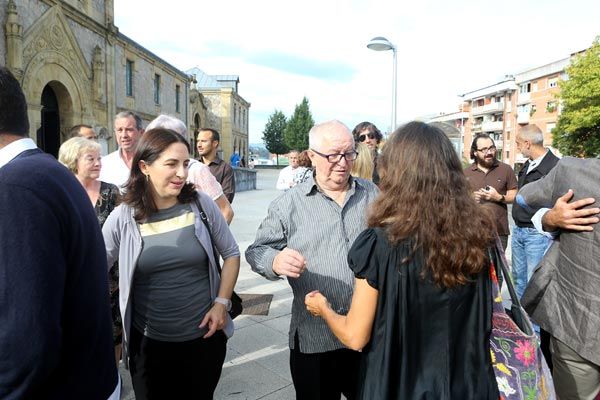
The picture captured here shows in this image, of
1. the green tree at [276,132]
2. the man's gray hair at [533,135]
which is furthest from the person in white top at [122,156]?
the green tree at [276,132]

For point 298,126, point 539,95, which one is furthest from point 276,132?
point 539,95

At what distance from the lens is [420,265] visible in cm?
161

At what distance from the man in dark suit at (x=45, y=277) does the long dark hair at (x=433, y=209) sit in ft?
3.49

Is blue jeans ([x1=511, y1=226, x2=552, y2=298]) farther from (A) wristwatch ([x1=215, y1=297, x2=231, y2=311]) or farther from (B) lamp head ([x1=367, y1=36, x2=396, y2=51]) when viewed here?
(B) lamp head ([x1=367, y1=36, x2=396, y2=51])

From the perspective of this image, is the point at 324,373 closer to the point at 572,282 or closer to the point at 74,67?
the point at 572,282

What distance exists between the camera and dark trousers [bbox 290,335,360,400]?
2293 millimetres

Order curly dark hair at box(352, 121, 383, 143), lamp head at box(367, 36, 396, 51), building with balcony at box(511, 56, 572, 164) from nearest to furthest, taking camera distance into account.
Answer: curly dark hair at box(352, 121, 383, 143), lamp head at box(367, 36, 396, 51), building with balcony at box(511, 56, 572, 164)

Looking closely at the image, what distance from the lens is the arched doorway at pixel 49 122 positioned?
50.9 ft

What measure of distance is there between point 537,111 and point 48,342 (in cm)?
6621

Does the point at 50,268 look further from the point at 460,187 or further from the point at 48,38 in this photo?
the point at 48,38

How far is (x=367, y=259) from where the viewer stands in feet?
5.37

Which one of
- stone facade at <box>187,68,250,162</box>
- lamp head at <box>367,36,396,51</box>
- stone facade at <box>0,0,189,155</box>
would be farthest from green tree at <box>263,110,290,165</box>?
lamp head at <box>367,36,396,51</box>

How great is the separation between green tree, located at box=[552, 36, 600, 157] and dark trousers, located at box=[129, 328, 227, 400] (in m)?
35.6

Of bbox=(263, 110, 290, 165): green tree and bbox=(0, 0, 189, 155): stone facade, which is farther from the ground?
bbox=(263, 110, 290, 165): green tree
